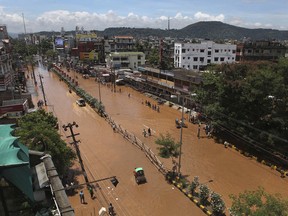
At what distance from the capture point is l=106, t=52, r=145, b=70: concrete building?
82606mm

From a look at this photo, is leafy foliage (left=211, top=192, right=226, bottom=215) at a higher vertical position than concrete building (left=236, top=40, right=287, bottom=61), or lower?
lower

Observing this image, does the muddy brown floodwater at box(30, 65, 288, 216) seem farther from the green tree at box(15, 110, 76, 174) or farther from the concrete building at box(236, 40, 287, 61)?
the concrete building at box(236, 40, 287, 61)

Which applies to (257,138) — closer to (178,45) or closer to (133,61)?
(178,45)

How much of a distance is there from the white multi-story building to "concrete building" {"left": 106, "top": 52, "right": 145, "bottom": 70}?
53.4 ft

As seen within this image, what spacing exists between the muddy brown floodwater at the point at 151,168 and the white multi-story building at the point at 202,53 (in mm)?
34782

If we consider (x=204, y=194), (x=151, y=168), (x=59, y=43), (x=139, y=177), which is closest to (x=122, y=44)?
(x=59, y=43)

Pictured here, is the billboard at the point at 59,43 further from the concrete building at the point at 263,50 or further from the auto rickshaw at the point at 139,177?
the auto rickshaw at the point at 139,177

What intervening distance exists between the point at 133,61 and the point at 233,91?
60.4 metres

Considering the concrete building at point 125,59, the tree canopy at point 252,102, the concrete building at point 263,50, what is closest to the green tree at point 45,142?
the tree canopy at point 252,102

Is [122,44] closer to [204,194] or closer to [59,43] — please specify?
[59,43]

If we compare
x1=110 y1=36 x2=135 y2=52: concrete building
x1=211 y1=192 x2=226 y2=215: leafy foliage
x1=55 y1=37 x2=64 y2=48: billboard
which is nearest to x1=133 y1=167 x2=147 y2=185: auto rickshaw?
x1=211 y1=192 x2=226 y2=215: leafy foliage

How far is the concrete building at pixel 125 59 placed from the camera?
82606 mm

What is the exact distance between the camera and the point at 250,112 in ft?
89.9

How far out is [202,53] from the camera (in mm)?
73000
